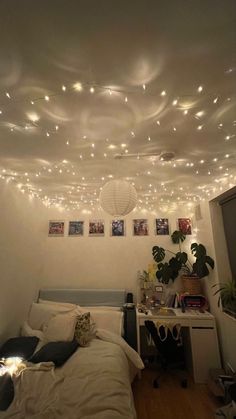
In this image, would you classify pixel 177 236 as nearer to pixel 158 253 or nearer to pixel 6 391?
pixel 158 253

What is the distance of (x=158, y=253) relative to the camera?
3.46 m

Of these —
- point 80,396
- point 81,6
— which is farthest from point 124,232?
point 81,6

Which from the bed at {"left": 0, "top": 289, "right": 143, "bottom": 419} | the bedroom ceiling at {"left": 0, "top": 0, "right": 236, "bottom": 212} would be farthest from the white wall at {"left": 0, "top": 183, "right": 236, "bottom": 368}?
the bed at {"left": 0, "top": 289, "right": 143, "bottom": 419}

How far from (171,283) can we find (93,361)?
1.92m

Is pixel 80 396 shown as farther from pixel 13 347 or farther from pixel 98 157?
pixel 98 157

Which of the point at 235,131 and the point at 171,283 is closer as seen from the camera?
the point at 235,131

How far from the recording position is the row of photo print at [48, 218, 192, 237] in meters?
3.68

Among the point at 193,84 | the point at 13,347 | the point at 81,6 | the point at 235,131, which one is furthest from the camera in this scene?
the point at 13,347

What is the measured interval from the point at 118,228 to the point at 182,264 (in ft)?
4.28

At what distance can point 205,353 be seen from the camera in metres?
2.59

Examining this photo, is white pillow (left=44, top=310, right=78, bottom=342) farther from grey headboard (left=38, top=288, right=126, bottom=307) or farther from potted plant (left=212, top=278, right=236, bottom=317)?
potted plant (left=212, top=278, right=236, bottom=317)

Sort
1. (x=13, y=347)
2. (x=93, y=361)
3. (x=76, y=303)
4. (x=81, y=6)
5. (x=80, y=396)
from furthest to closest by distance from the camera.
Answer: (x=76, y=303), (x=13, y=347), (x=93, y=361), (x=80, y=396), (x=81, y=6)

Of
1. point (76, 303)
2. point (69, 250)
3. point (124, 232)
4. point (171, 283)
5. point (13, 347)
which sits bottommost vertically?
point (13, 347)

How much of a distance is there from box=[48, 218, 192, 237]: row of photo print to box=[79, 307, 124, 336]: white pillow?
1320 millimetres
